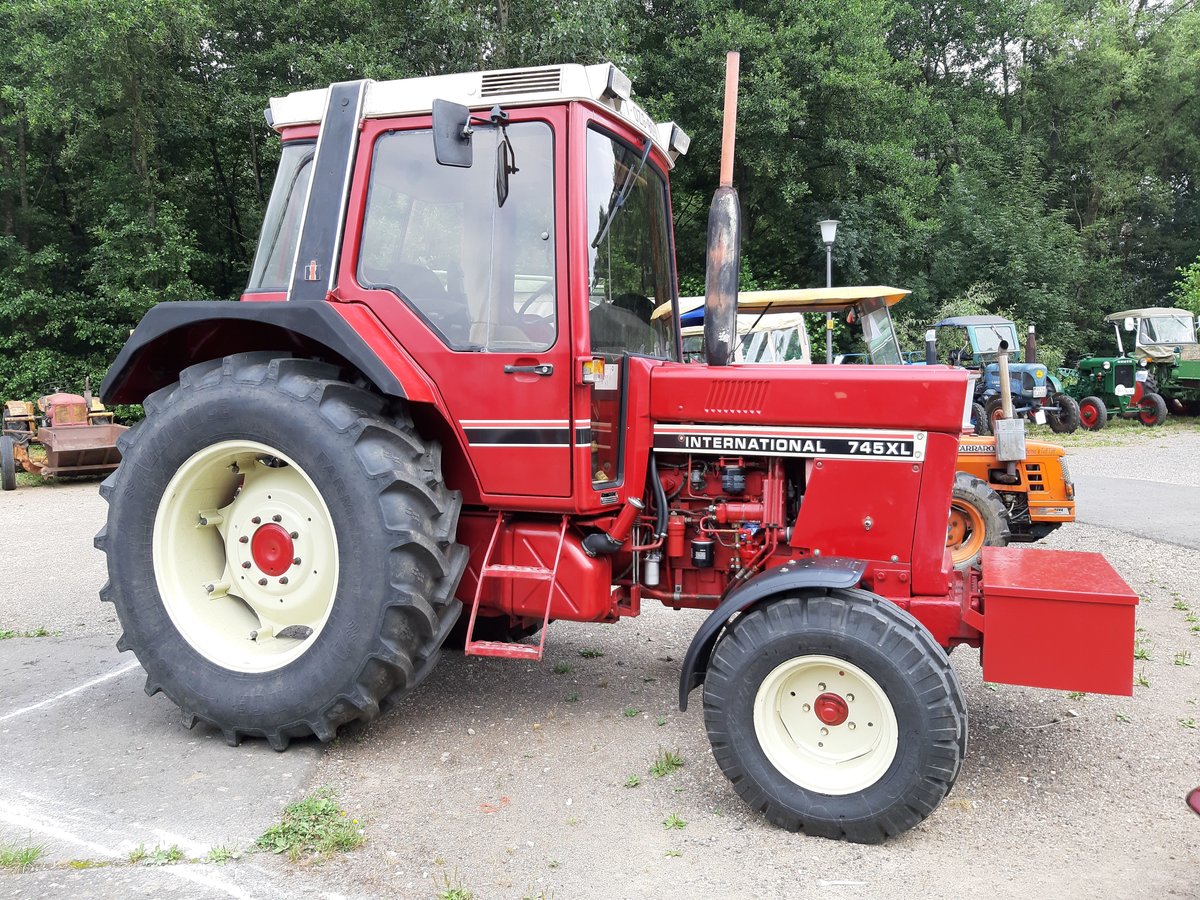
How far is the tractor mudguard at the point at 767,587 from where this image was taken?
2.90m

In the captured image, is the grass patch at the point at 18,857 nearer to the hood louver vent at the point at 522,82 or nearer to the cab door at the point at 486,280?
the cab door at the point at 486,280

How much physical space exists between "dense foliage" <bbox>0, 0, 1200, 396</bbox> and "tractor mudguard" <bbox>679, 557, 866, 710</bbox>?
12084 millimetres

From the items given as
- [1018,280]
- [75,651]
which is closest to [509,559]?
[75,651]

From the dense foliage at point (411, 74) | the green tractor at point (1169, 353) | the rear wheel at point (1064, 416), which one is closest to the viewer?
the dense foliage at point (411, 74)

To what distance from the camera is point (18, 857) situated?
2.64 m

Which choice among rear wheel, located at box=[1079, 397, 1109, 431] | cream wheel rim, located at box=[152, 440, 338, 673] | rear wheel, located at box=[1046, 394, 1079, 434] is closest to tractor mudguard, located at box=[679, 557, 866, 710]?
cream wheel rim, located at box=[152, 440, 338, 673]

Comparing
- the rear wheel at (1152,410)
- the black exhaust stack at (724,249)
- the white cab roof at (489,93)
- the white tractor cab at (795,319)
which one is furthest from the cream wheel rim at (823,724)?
the rear wheel at (1152,410)

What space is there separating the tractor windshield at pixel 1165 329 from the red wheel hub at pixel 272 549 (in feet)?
72.8

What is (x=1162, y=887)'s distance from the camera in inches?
99.8

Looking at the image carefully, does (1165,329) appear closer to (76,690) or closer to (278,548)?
(278,548)

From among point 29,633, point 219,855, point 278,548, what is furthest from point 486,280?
point 29,633

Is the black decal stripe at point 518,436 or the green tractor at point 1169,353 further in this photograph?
the green tractor at point 1169,353

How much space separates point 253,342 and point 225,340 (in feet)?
0.40

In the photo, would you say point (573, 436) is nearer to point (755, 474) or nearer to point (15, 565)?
point (755, 474)
